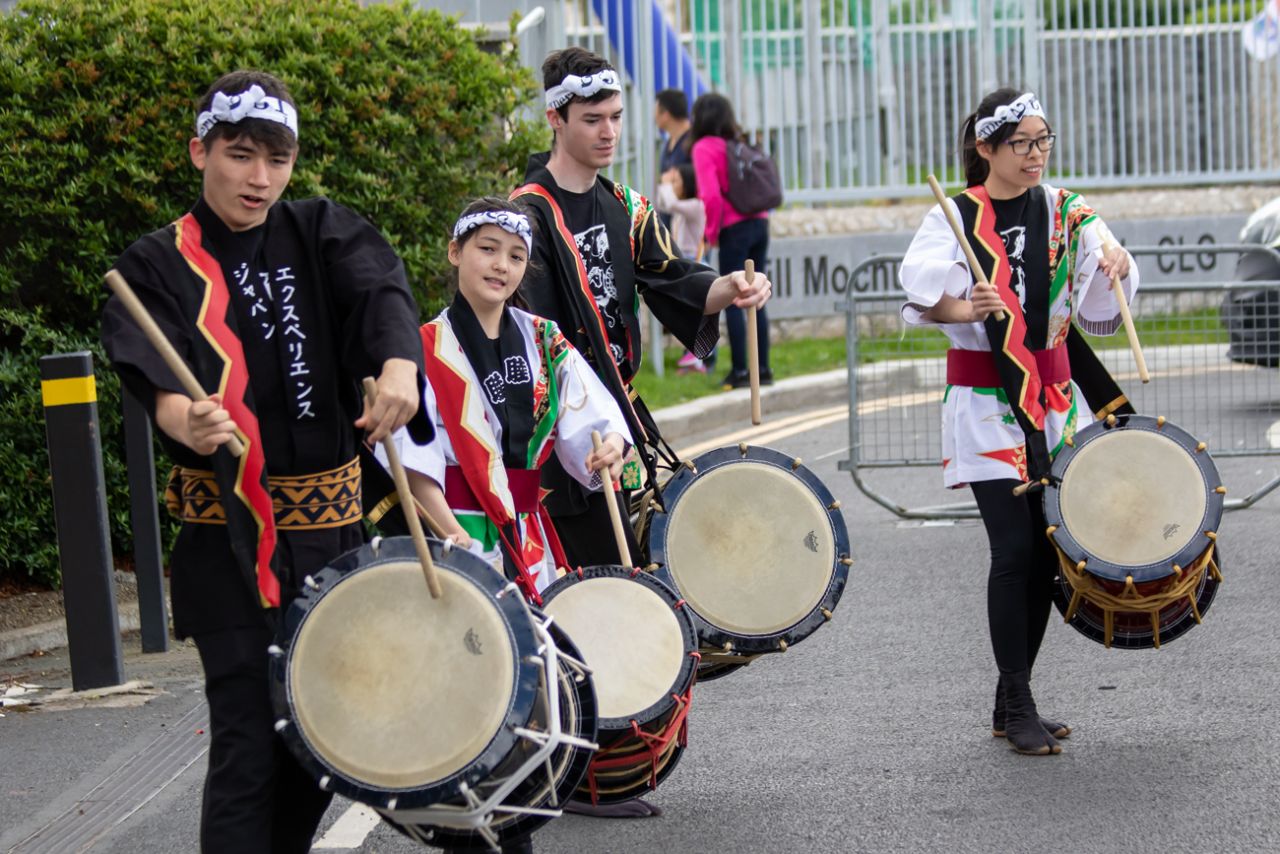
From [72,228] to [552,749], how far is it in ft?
14.6

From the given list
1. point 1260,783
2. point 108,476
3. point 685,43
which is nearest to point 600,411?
point 1260,783

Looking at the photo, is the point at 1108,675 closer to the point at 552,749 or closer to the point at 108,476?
the point at 552,749

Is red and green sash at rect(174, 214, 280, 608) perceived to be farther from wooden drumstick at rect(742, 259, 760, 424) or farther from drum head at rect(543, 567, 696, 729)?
wooden drumstick at rect(742, 259, 760, 424)

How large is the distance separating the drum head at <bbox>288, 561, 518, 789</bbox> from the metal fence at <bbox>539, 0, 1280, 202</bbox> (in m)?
11.2

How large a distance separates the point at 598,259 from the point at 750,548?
3.15 ft

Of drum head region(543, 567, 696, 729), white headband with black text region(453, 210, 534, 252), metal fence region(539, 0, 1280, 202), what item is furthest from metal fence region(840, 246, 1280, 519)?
metal fence region(539, 0, 1280, 202)

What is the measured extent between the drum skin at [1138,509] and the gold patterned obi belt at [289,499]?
216 centimetres

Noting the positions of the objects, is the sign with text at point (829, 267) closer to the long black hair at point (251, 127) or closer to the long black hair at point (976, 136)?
the long black hair at point (976, 136)

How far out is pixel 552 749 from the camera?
11.6 ft

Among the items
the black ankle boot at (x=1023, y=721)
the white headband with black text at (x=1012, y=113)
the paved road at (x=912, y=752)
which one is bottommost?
the paved road at (x=912, y=752)

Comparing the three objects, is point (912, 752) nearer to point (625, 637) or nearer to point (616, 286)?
point (625, 637)

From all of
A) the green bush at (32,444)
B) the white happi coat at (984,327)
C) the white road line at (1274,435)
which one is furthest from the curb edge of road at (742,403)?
the white happi coat at (984,327)

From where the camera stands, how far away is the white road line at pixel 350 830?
4.77 m

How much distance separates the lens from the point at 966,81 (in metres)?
15.2
